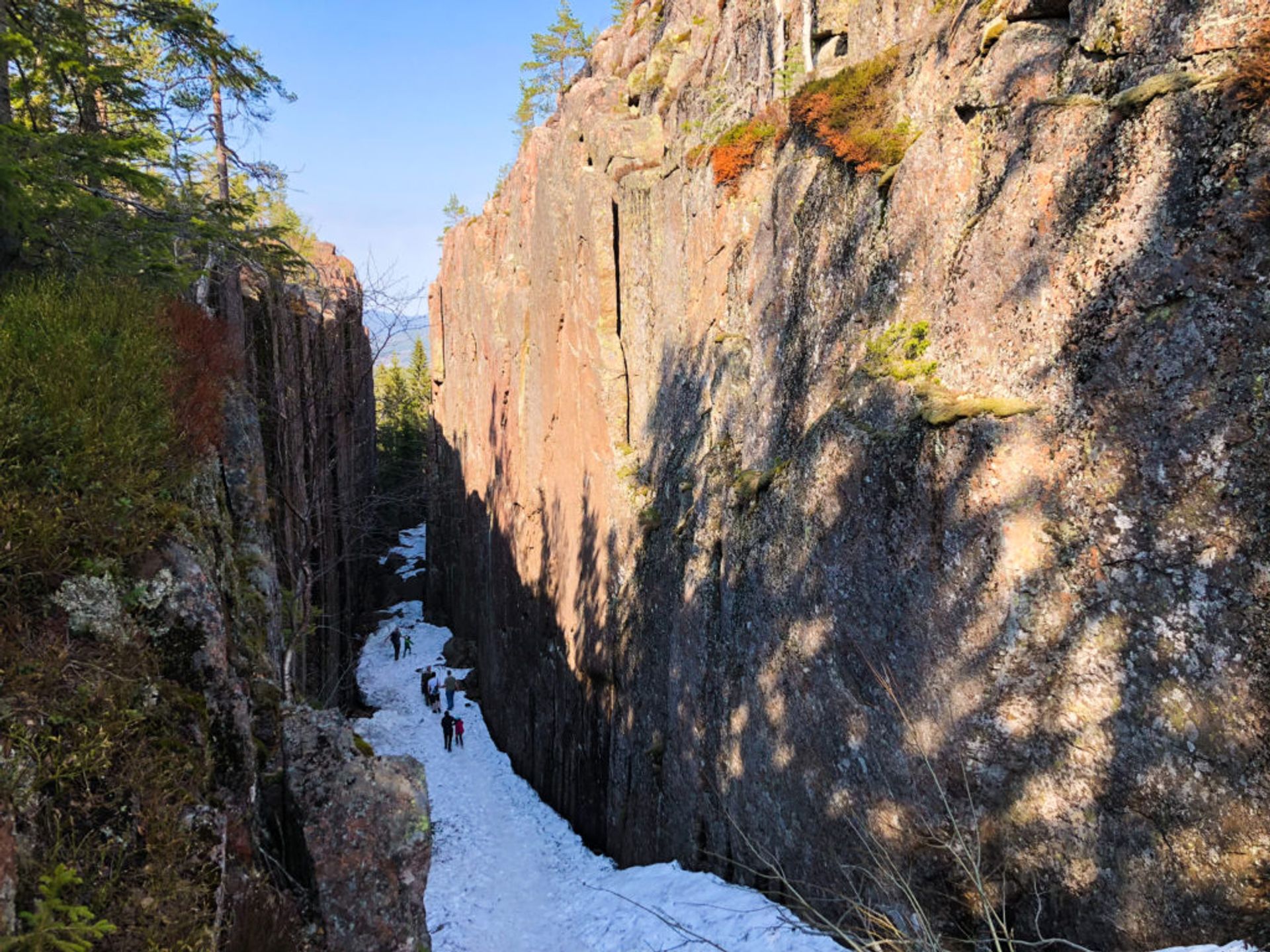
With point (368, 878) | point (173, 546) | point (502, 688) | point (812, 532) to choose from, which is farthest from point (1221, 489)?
point (502, 688)

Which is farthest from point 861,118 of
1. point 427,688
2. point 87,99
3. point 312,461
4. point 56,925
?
point 427,688

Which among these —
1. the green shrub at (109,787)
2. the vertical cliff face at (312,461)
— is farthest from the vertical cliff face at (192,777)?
the vertical cliff face at (312,461)

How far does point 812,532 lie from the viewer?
797cm

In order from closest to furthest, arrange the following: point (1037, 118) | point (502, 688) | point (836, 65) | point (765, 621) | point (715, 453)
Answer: point (1037, 118), point (765, 621), point (836, 65), point (715, 453), point (502, 688)

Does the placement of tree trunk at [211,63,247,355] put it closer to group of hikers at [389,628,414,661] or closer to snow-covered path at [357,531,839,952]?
snow-covered path at [357,531,839,952]

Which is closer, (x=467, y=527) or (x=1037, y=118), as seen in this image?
(x=1037, y=118)

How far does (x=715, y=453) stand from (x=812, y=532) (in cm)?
344

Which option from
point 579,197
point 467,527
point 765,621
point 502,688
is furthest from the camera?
point 467,527

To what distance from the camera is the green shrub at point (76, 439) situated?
4.51 m

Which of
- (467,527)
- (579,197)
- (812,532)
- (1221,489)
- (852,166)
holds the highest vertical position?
(579,197)

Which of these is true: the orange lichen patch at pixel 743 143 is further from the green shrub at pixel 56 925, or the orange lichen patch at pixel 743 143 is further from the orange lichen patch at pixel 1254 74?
the green shrub at pixel 56 925

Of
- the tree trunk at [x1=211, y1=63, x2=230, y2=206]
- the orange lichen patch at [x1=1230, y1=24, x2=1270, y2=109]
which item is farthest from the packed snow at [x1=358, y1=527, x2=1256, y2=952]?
the tree trunk at [x1=211, y1=63, x2=230, y2=206]

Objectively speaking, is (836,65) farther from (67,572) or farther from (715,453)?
(67,572)

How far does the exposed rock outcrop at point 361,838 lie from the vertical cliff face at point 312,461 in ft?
20.5
